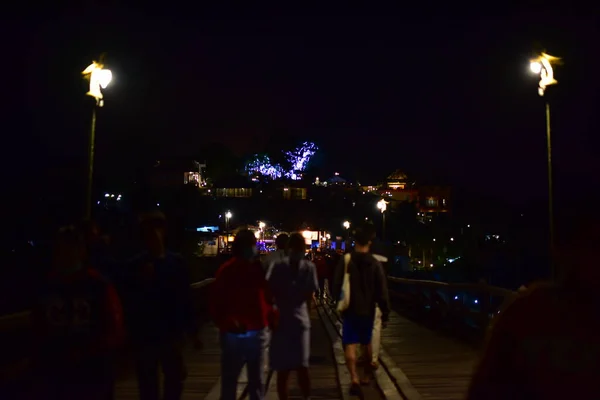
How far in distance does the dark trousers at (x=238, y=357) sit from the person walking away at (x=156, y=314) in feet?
1.82

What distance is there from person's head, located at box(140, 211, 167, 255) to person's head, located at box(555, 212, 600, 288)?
12.1 feet

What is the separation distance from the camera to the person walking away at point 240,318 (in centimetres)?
578

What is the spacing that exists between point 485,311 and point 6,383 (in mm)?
8557

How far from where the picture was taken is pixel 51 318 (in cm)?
419

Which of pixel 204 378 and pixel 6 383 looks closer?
pixel 6 383

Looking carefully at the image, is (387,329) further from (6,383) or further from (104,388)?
(104,388)

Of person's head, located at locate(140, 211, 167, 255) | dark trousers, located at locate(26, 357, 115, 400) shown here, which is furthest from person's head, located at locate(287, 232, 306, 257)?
dark trousers, located at locate(26, 357, 115, 400)

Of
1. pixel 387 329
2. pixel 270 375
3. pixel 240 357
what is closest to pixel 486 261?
pixel 387 329

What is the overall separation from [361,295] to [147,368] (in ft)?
11.1

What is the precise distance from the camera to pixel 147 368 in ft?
17.2

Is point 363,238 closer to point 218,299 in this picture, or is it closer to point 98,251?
point 218,299

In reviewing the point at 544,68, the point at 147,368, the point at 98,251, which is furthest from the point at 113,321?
the point at 544,68

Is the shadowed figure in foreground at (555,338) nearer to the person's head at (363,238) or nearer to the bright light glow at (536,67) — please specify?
the person's head at (363,238)

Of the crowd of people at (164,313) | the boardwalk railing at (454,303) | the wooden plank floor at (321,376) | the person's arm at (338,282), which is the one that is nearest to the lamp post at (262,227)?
the boardwalk railing at (454,303)
